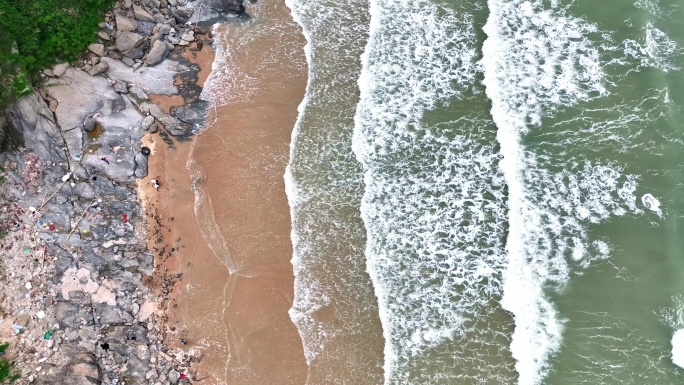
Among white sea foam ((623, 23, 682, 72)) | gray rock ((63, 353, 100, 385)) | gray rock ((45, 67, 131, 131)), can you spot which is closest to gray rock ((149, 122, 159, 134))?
gray rock ((45, 67, 131, 131))

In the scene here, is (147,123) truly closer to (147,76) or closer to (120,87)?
(120,87)

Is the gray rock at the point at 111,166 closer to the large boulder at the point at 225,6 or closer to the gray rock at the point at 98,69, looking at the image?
the gray rock at the point at 98,69

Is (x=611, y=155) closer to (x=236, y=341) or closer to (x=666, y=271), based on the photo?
(x=666, y=271)

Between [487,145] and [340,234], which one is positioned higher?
[487,145]

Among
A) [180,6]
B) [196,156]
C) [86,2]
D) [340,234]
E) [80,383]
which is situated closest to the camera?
[80,383]

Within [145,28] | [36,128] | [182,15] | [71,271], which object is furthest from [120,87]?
[71,271]

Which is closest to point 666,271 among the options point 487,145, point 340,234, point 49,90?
point 487,145

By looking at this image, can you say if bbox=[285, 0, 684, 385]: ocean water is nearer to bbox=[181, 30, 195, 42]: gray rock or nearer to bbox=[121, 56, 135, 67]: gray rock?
bbox=[181, 30, 195, 42]: gray rock
